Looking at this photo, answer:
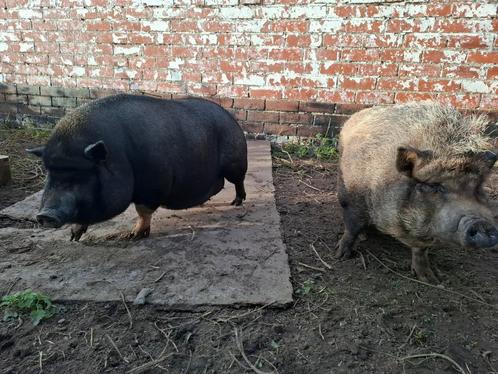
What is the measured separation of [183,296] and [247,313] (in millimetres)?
383

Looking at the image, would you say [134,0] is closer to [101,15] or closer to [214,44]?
[101,15]

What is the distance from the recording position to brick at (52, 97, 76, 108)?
6066mm

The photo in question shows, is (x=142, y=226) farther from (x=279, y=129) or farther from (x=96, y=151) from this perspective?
(x=279, y=129)

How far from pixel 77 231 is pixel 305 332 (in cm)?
177

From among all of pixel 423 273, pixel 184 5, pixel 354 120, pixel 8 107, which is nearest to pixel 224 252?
pixel 423 273

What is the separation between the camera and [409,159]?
96.0 inches

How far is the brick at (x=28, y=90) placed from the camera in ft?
20.2

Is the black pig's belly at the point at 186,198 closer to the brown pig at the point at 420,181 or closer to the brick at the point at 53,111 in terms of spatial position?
the brown pig at the point at 420,181

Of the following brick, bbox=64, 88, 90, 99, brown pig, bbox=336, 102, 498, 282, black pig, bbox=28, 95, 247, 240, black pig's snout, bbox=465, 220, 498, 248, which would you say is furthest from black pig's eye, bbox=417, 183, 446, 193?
brick, bbox=64, 88, 90, 99

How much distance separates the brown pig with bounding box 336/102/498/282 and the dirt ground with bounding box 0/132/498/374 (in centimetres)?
30

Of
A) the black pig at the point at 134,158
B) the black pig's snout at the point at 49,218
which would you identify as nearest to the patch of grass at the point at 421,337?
the black pig at the point at 134,158

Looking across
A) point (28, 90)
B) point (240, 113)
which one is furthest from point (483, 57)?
point (28, 90)

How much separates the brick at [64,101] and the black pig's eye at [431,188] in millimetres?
5246

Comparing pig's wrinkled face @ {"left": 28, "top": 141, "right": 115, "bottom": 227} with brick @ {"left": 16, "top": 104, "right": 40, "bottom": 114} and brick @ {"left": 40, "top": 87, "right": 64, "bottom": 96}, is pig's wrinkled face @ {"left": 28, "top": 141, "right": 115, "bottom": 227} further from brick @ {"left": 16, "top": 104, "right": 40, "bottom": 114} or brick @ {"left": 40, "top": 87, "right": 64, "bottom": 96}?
brick @ {"left": 16, "top": 104, "right": 40, "bottom": 114}
